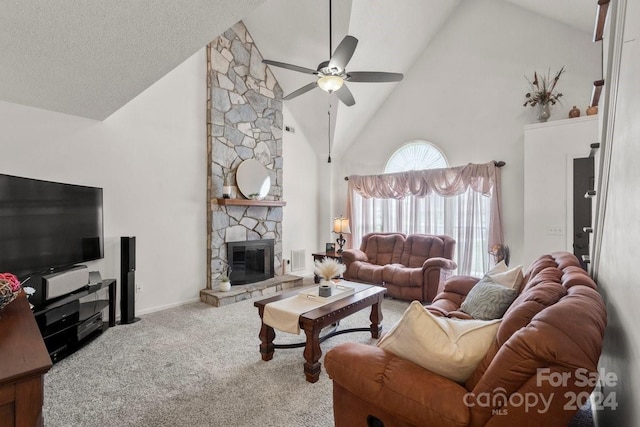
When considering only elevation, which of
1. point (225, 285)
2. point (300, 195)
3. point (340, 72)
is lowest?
point (225, 285)

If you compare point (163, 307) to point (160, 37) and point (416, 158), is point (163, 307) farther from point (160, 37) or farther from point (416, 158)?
point (416, 158)

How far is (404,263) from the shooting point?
4.93 meters

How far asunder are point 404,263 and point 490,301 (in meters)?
2.78

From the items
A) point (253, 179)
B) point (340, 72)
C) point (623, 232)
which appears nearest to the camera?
point (623, 232)

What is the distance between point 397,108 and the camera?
5.68m

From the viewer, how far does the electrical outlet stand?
3.78 meters

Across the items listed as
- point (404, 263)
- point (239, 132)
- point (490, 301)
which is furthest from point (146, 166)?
point (490, 301)

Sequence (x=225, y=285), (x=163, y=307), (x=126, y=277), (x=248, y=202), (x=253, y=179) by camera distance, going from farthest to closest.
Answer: (x=253, y=179) < (x=248, y=202) < (x=225, y=285) < (x=163, y=307) < (x=126, y=277)

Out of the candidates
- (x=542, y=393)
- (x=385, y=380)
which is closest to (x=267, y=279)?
(x=385, y=380)

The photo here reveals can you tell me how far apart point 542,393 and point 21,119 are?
439cm

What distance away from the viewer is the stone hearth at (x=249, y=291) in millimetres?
4277

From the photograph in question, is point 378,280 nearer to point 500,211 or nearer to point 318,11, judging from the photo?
point 500,211

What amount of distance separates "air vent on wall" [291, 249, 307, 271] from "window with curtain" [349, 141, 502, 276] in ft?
3.59

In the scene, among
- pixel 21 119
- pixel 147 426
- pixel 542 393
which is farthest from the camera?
pixel 21 119
